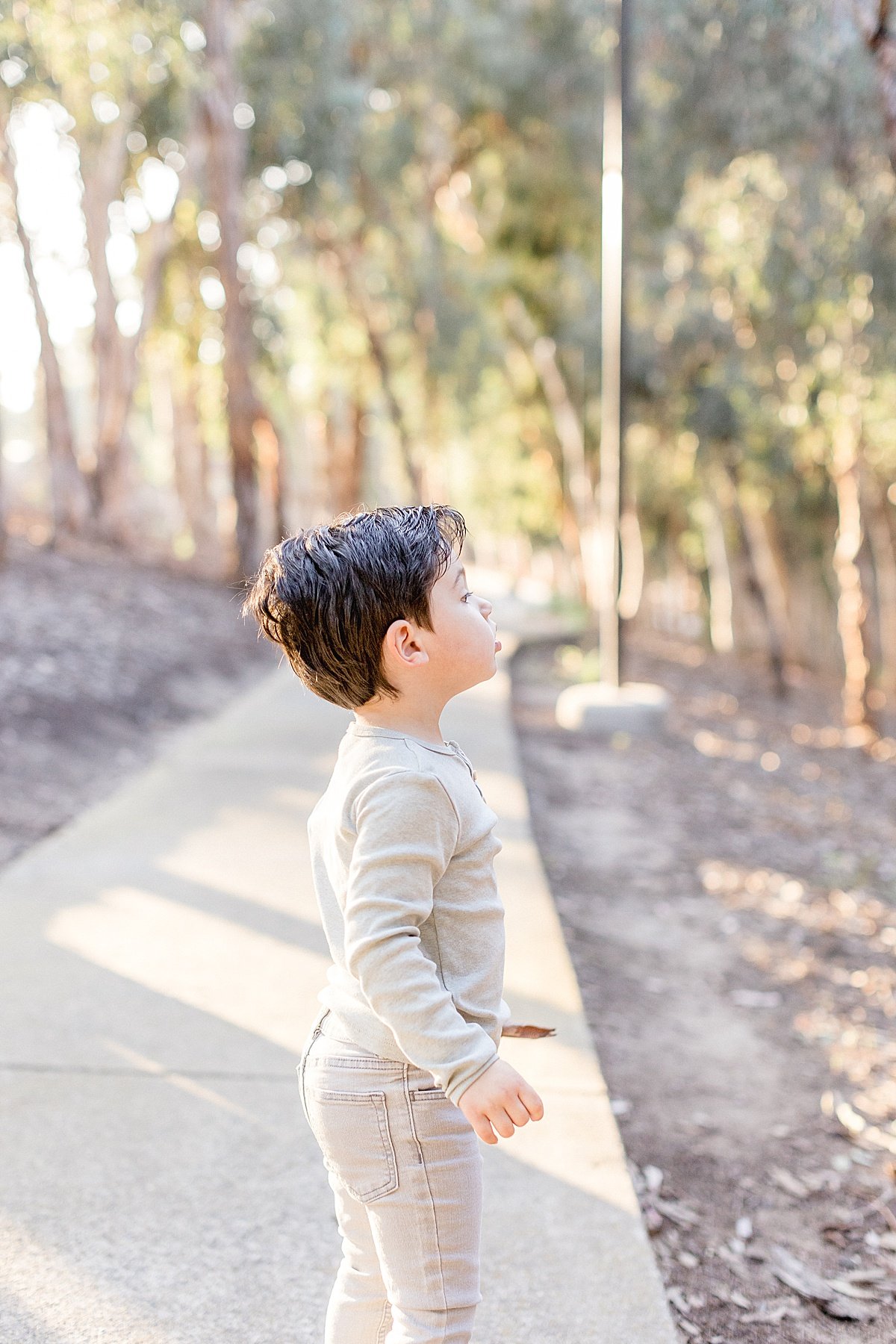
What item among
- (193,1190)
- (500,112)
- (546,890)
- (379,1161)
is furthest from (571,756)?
(500,112)

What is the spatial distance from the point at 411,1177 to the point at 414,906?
0.42m

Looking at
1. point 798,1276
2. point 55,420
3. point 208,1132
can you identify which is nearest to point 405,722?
point 208,1132

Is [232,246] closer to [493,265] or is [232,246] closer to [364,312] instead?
[364,312]

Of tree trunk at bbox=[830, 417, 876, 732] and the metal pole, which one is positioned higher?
the metal pole

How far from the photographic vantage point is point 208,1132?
308cm

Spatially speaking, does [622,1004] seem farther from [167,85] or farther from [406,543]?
[167,85]

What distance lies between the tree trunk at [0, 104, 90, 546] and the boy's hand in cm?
1201

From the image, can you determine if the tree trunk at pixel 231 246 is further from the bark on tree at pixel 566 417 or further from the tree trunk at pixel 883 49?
the tree trunk at pixel 883 49

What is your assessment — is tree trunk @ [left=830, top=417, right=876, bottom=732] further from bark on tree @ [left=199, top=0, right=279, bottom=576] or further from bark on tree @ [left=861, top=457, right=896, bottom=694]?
bark on tree @ [left=199, top=0, right=279, bottom=576]

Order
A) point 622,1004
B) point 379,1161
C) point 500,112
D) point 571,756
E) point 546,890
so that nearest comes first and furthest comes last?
point 379,1161 < point 622,1004 < point 546,890 < point 571,756 < point 500,112

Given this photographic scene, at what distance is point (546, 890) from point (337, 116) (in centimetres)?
1479

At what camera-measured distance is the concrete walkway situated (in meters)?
2.44

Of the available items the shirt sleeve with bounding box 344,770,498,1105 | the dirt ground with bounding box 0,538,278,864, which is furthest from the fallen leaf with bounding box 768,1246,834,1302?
the dirt ground with bounding box 0,538,278,864

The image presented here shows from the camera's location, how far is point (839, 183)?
490 inches
